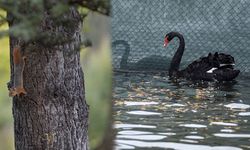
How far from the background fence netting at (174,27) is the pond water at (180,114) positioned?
0.29m

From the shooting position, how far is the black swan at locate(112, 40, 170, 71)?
230 inches

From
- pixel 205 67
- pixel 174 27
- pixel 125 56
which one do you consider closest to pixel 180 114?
pixel 205 67

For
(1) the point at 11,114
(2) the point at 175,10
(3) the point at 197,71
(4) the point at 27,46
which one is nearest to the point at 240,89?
(3) the point at 197,71

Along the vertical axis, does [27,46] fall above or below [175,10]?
below

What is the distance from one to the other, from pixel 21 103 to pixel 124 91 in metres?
3.08

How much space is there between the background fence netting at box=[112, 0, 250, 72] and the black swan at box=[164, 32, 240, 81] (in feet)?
0.66

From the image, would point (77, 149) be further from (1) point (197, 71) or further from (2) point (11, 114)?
(1) point (197, 71)

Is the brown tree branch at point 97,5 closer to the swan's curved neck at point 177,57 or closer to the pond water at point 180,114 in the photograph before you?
the pond water at point 180,114

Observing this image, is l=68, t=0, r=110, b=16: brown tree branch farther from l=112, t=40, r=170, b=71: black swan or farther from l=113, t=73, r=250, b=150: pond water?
l=112, t=40, r=170, b=71: black swan

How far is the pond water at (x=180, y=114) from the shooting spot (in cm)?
334

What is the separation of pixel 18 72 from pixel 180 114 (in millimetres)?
2381

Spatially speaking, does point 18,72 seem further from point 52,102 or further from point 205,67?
point 205,67

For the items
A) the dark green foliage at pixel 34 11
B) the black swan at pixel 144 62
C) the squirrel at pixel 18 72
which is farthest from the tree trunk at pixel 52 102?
the black swan at pixel 144 62

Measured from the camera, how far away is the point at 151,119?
390 cm
